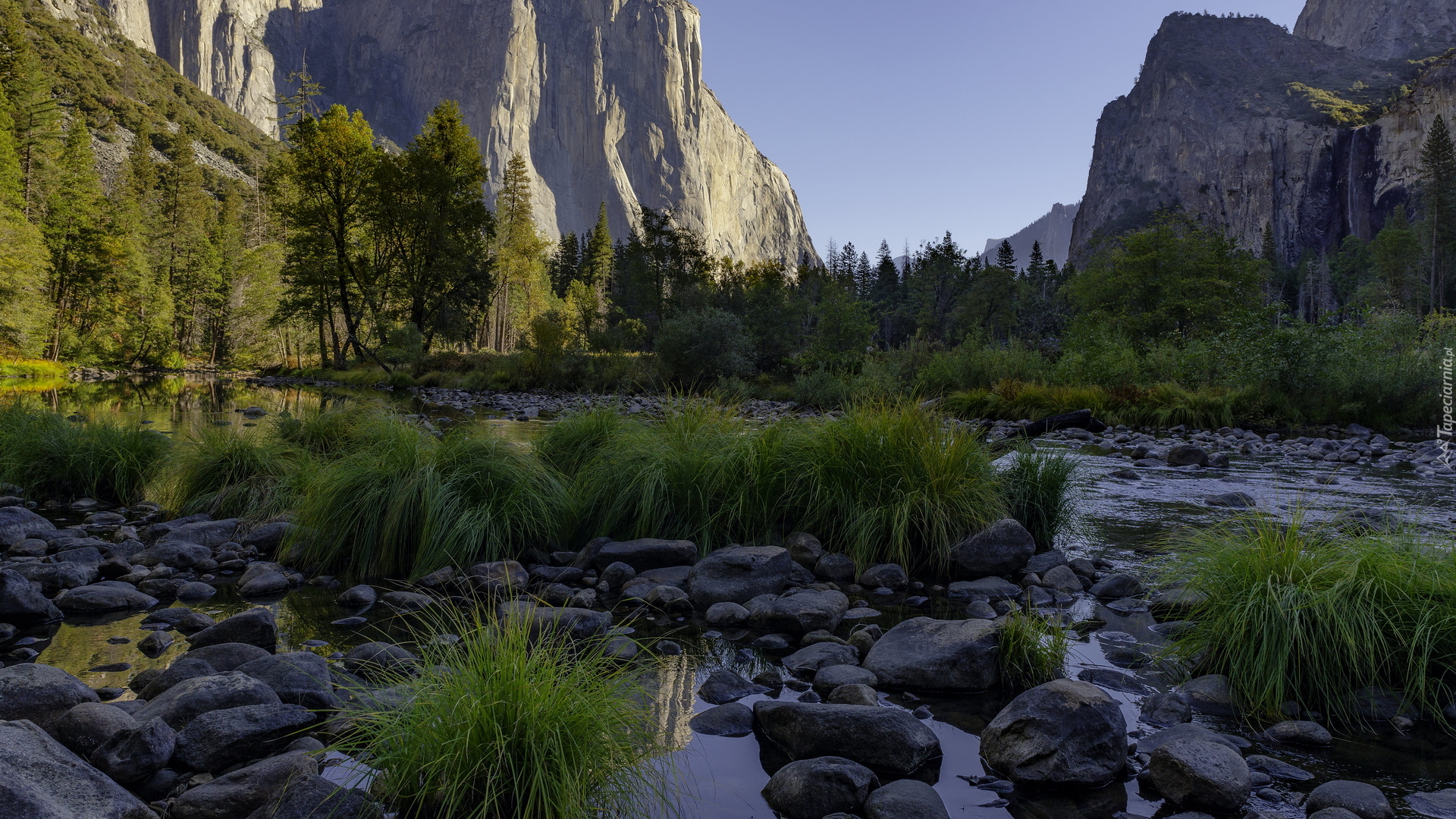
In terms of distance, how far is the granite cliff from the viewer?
97.6 m

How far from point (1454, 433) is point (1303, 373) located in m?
2.83

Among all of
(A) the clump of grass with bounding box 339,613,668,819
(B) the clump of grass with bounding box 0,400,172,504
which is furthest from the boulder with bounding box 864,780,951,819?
(B) the clump of grass with bounding box 0,400,172,504

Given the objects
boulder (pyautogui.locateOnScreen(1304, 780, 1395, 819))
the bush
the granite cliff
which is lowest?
boulder (pyautogui.locateOnScreen(1304, 780, 1395, 819))

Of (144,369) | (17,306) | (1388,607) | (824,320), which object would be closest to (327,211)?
(17,306)

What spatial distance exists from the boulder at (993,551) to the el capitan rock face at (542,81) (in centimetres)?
13313

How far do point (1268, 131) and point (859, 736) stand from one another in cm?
15190

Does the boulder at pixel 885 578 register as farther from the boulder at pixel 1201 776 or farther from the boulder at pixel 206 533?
the boulder at pixel 206 533

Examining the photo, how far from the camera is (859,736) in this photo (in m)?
2.62

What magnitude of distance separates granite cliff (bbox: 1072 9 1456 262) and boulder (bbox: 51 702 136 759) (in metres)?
104

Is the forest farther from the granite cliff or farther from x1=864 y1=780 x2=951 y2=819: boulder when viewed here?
the granite cliff

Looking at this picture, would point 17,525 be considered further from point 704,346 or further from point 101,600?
point 704,346

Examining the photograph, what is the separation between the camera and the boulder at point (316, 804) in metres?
1.99

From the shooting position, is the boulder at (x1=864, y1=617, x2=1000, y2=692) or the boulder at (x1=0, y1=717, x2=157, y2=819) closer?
the boulder at (x1=0, y1=717, x2=157, y2=819)

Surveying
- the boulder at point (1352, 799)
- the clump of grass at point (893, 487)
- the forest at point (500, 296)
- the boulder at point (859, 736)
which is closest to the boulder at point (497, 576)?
the clump of grass at point (893, 487)
